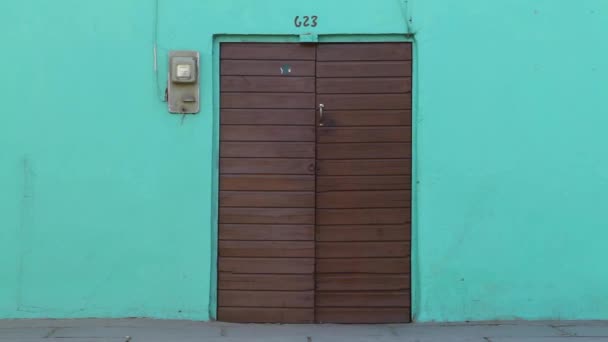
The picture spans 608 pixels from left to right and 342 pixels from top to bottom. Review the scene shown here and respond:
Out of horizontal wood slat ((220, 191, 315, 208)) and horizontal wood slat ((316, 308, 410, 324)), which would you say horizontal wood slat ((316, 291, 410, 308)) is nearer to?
horizontal wood slat ((316, 308, 410, 324))

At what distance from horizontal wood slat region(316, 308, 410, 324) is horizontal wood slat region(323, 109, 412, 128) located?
161cm

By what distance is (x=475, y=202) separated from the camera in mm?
6258

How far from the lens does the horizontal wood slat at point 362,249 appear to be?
629cm

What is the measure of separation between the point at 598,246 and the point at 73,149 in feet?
15.2

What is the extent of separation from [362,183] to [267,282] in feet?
3.92

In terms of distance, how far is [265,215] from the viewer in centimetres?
628

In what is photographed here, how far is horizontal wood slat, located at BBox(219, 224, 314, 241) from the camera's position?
20.6ft

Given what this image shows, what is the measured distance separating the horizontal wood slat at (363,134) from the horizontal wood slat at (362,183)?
279 mm

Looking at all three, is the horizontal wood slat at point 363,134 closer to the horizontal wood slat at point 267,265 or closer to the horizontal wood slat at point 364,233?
the horizontal wood slat at point 364,233

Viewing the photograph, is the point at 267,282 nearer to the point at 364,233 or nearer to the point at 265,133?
the point at 364,233

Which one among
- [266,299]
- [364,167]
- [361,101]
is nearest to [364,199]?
[364,167]

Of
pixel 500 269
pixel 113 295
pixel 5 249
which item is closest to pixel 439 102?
pixel 500 269

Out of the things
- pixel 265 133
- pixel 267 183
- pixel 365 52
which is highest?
pixel 365 52

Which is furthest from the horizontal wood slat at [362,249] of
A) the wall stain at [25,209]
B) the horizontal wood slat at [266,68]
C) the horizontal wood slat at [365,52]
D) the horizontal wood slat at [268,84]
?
the wall stain at [25,209]
